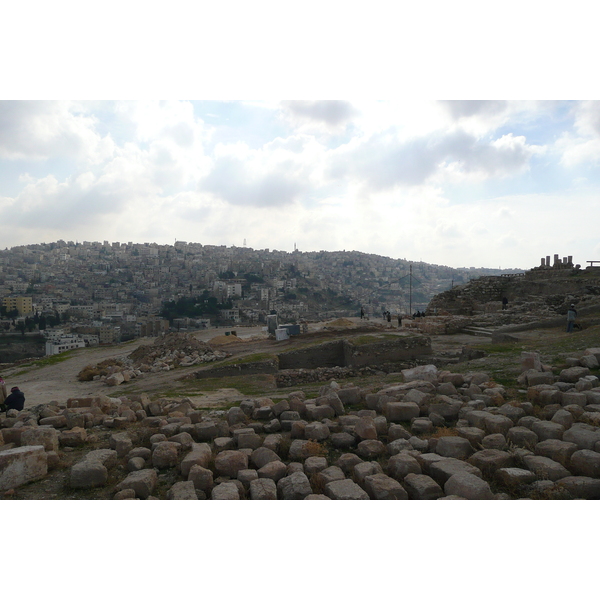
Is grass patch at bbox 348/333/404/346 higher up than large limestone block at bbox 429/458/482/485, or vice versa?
grass patch at bbox 348/333/404/346

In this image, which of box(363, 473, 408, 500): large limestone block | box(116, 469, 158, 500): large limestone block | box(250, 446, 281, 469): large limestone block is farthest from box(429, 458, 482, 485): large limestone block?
box(116, 469, 158, 500): large limestone block

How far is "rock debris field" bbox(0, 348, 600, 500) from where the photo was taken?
12.3 feet

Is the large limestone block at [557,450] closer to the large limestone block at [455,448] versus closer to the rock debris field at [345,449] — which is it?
the rock debris field at [345,449]

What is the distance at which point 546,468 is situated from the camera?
3781 millimetres

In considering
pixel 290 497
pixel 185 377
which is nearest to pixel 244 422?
pixel 290 497

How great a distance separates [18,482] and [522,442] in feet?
17.8

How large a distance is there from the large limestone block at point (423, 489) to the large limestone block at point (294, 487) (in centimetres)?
93

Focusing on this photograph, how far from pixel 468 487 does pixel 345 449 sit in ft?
5.52

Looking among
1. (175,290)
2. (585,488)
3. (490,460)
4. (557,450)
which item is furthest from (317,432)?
(175,290)

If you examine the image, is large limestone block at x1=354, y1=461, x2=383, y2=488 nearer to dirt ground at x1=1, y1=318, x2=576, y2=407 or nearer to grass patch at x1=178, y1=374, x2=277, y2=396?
dirt ground at x1=1, y1=318, x2=576, y2=407

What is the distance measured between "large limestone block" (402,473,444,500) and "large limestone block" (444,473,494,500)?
108 mm

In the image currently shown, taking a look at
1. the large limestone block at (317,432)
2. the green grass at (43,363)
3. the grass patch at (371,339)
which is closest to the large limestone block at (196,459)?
the large limestone block at (317,432)

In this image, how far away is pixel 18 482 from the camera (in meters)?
4.24

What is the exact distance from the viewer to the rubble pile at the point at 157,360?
16.4 m
